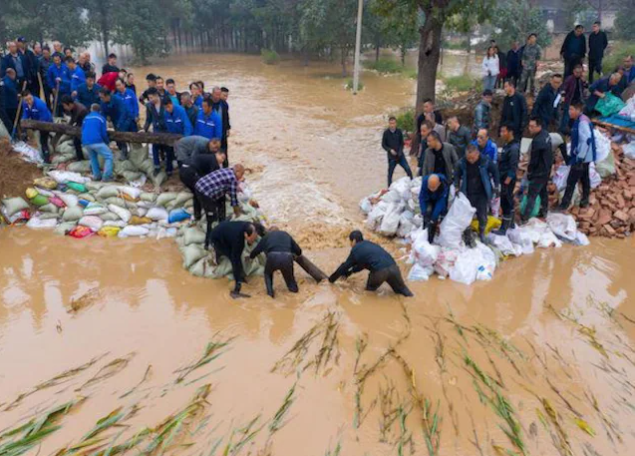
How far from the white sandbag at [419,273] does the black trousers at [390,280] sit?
0.39 metres

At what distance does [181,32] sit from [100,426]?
30.7m

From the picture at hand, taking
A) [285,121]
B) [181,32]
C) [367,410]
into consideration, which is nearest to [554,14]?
[181,32]

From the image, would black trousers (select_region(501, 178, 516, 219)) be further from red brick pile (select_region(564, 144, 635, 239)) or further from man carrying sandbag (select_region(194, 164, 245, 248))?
man carrying sandbag (select_region(194, 164, 245, 248))

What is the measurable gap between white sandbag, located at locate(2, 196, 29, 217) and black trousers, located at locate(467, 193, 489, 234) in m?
6.47

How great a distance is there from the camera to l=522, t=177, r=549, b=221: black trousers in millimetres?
6848

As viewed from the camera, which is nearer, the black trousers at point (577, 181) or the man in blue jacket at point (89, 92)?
the black trousers at point (577, 181)

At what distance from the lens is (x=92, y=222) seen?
733 centimetres

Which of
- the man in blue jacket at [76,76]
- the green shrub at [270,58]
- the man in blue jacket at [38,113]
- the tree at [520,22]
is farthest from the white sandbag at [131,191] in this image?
the green shrub at [270,58]

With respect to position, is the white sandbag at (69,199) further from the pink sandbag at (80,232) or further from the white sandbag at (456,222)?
the white sandbag at (456,222)

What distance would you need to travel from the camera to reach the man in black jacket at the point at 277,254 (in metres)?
5.65

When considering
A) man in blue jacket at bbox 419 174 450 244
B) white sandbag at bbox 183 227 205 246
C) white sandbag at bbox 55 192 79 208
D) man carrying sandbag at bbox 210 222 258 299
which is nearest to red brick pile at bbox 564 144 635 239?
man in blue jacket at bbox 419 174 450 244

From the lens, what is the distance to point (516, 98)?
297 inches

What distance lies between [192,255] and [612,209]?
614 centimetres

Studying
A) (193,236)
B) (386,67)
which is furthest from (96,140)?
(386,67)
